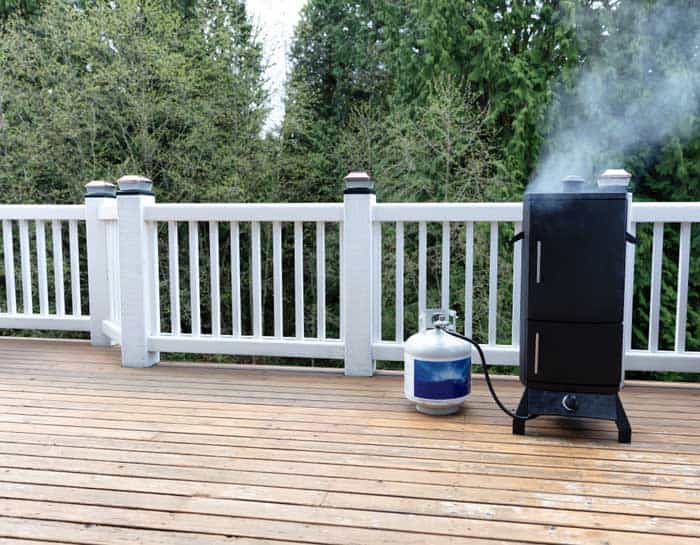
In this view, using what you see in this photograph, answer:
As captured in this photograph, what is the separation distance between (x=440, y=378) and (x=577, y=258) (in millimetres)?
732

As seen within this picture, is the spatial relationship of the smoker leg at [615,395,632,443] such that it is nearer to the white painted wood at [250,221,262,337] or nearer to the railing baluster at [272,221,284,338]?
the railing baluster at [272,221,284,338]

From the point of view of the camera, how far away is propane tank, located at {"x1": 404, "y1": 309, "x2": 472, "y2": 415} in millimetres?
2516

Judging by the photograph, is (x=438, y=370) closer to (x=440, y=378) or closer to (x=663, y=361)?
(x=440, y=378)

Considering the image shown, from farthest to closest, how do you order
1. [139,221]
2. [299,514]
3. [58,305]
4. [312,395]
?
1. [58,305]
2. [139,221]
3. [312,395]
4. [299,514]

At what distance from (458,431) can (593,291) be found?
0.75 m

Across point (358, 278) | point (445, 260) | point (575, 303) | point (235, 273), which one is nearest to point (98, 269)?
point (235, 273)

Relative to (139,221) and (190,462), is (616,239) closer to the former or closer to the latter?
(190,462)

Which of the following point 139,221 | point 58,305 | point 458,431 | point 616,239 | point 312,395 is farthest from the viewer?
point 58,305

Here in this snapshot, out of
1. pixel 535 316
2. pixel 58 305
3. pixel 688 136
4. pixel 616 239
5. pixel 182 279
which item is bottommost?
pixel 182 279

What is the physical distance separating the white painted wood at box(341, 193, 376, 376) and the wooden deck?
10.2 inches

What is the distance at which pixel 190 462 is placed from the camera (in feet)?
6.79

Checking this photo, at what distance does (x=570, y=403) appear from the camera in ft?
7.67

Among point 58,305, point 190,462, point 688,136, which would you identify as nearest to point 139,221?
point 58,305

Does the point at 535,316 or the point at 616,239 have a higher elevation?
the point at 616,239
